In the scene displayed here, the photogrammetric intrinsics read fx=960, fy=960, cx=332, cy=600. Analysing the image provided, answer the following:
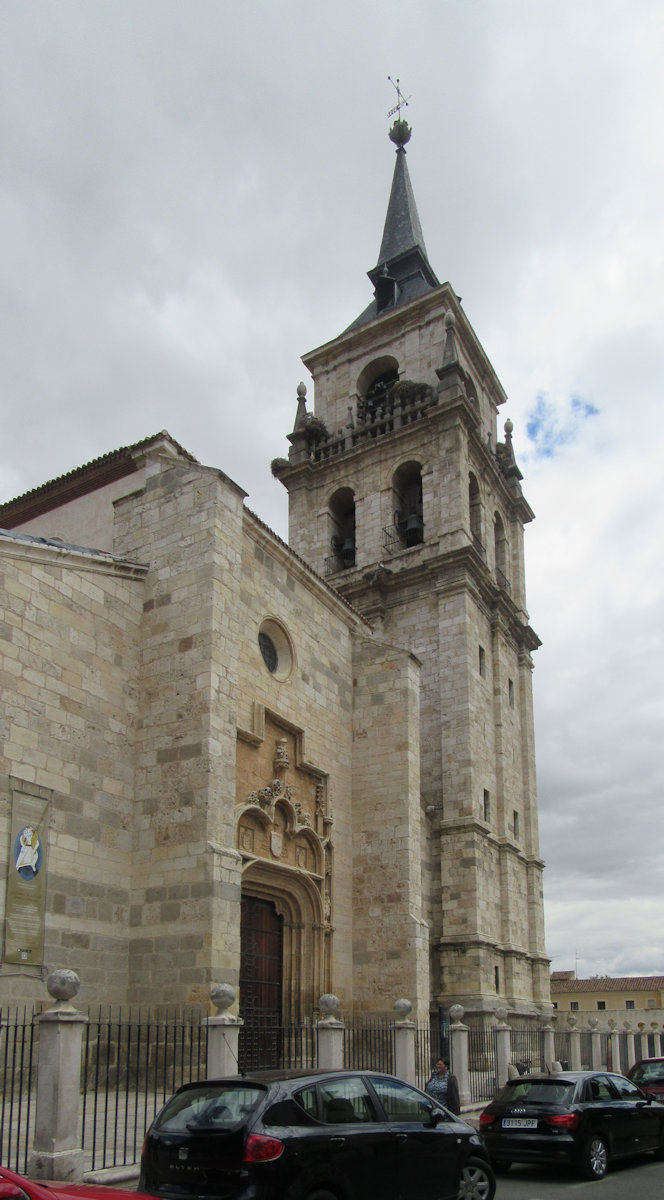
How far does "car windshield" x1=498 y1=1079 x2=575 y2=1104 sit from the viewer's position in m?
9.87

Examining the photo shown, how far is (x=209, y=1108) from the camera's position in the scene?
6.34 metres

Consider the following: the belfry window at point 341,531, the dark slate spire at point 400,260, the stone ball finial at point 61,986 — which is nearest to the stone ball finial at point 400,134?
the dark slate spire at point 400,260

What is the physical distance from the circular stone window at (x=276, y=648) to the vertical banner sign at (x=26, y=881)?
19.3 feet

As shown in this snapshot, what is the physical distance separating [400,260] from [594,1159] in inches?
1228

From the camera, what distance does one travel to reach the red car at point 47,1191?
4.25m

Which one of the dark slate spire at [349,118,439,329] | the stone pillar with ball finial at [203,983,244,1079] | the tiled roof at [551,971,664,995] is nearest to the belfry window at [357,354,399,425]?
the dark slate spire at [349,118,439,329]

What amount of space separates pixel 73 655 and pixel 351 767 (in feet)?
25.4

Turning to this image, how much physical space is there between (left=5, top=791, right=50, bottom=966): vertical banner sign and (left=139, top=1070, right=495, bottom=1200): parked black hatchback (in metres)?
5.05

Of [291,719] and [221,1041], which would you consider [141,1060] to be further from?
[291,719]

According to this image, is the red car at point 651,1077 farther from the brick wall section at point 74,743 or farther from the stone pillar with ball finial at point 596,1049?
the stone pillar with ball finial at point 596,1049

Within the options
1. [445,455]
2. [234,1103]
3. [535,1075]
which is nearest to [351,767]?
[535,1075]

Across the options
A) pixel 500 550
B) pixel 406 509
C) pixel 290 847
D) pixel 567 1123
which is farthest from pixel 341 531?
pixel 567 1123

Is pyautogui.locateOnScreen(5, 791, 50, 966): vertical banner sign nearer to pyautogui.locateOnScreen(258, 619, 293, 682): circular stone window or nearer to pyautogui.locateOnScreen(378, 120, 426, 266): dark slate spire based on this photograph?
pyautogui.locateOnScreen(258, 619, 293, 682): circular stone window

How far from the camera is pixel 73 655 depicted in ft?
42.8
